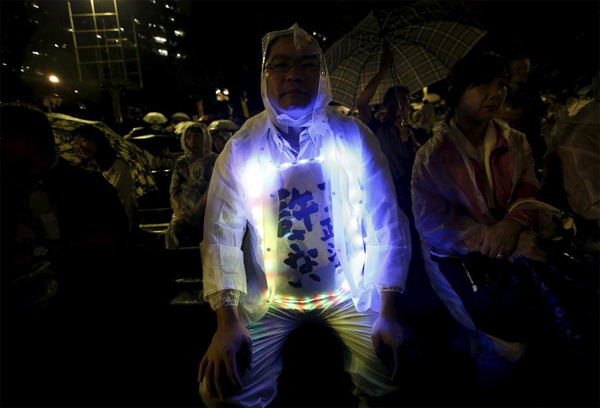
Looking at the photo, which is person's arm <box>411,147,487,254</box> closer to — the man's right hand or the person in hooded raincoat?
the person in hooded raincoat

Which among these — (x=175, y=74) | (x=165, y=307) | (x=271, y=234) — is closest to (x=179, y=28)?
(x=175, y=74)

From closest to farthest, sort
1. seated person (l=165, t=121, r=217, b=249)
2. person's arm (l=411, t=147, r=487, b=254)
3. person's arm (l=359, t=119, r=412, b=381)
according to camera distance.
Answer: person's arm (l=359, t=119, r=412, b=381)
person's arm (l=411, t=147, r=487, b=254)
seated person (l=165, t=121, r=217, b=249)

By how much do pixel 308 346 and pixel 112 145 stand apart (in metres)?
4.77

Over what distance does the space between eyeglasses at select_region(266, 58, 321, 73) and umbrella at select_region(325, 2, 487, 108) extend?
2.38 metres

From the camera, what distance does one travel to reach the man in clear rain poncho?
1.99 m

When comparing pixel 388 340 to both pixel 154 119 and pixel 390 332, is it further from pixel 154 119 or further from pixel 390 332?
pixel 154 119

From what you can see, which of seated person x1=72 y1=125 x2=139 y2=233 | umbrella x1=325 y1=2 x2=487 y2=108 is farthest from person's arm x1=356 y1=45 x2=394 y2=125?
seated person x1=72 y1=125 x2=139 y2=233

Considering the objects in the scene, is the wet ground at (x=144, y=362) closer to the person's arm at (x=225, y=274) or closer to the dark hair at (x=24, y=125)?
the person's arm at (x=225, y=274)

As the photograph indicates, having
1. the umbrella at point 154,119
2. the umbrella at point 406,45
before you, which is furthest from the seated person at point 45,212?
the umbrella at point 154,119

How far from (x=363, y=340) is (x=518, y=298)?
958 millimetres

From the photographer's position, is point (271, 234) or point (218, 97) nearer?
point (271, 234)

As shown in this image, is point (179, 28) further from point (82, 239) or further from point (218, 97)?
point (82, 239)

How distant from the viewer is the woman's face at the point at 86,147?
4398 mm

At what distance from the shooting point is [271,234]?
2.13 m
